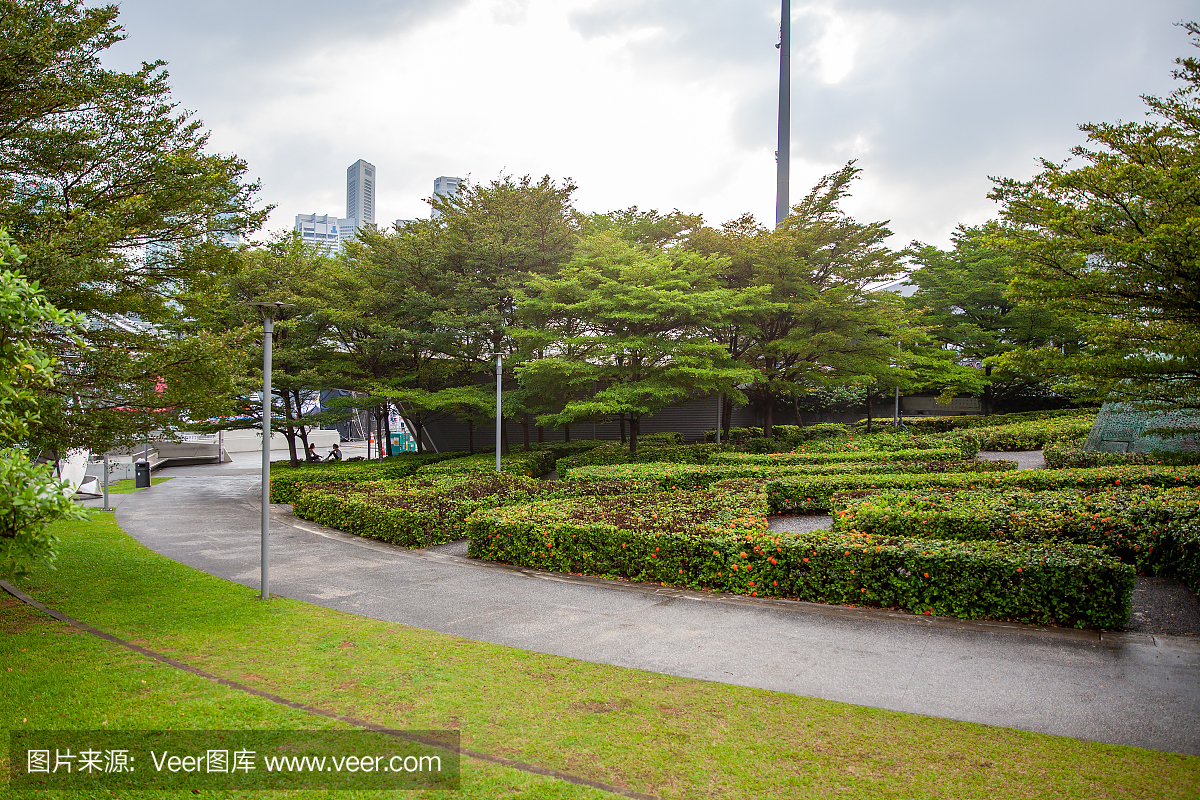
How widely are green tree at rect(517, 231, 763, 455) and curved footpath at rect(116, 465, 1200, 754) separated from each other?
26.1 ft

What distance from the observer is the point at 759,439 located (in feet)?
69.5

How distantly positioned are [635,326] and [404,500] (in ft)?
27.3

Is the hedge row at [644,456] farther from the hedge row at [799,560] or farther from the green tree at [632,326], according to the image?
the hedge row at [799,560]

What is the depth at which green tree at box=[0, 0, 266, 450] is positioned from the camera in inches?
331

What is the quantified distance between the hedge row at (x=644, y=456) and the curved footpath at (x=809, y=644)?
26.6 feet

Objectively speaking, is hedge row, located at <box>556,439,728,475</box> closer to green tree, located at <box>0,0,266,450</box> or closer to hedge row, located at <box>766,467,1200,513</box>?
hedge row, located at <box>766,467,1200,513</box>

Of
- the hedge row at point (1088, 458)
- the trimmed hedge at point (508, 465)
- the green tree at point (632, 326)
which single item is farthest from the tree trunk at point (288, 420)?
the hedge row at point (1088, 458)

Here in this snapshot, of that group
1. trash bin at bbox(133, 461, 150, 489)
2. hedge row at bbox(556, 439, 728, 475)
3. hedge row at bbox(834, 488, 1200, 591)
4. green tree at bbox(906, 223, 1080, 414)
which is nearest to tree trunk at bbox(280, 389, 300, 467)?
trash bin at bbox(133, 461, 150, 489)

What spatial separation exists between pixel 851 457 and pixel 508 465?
9.24 meters

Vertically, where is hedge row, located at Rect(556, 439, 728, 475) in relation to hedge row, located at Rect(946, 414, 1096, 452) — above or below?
below

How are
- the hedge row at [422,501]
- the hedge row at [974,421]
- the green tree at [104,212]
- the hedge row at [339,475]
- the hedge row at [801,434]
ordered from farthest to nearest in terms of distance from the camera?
the hedge row at [974,421] < the hedge row at [801,434] < the hedge row at [339,475] < the hedge row at [422,501] < the green tree at [104,212]

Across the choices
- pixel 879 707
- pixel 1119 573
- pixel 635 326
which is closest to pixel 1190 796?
pixel 879 707

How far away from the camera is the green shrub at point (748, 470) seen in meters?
13.5

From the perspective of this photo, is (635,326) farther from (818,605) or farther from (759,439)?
(818,605)
